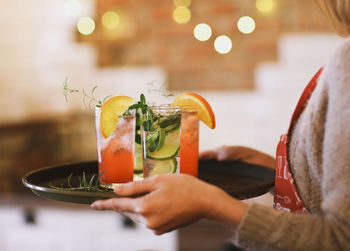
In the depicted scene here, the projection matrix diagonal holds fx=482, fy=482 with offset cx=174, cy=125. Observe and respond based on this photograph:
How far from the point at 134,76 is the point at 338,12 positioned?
177cm

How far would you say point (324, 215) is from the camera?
0.80 metres

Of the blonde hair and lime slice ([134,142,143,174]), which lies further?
lime slice ([134,142,143,174])

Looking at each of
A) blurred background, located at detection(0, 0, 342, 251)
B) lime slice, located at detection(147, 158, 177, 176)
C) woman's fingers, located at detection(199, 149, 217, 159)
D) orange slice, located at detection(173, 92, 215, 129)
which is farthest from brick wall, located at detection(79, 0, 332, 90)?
lime slice, located at detection(147, 158, 177, 176)

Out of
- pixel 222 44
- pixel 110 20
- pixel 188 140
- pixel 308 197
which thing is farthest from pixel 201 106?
pixel 110 20

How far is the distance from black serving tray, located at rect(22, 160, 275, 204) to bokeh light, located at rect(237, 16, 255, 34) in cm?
121

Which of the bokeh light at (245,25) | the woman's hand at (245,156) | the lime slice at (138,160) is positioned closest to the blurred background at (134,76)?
the bokeh light at (245,25)

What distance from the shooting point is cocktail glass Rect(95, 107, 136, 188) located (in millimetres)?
1077

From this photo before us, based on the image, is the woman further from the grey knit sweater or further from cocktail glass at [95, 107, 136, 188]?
cocktail glass at [95, 107, 136, 188]

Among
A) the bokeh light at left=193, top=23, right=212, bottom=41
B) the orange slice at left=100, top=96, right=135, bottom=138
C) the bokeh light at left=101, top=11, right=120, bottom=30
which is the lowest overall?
the orange slice at left=100, top=96, right=135, bottom=138

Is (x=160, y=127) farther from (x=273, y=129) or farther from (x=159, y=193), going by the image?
(x=273, y=129)

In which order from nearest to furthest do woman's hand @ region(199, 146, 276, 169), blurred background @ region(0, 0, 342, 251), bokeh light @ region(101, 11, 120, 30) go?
woman's hand @ region(199, 146, 276, 169), blurred background @ region(0, 0, 342, 251), bokeh light @ region(101, 11, 120, 30)

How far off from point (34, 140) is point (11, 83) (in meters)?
0.38

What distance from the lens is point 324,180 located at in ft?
2.59

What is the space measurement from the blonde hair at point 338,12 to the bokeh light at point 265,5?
1.48 meters
